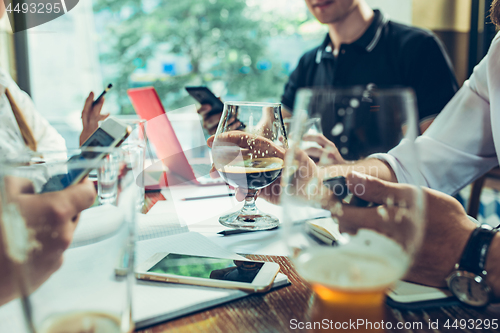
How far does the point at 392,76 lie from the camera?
5.47 feet

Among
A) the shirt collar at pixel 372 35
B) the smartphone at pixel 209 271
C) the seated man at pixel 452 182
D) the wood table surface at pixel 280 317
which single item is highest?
the shirt collar at pixel 372 35

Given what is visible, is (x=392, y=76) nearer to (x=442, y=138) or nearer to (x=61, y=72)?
(x=442, y=138)

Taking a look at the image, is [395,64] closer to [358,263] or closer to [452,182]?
[452,182]

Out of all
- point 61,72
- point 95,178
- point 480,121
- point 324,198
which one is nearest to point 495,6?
point 480,121

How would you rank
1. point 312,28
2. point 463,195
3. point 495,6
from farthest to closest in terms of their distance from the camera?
point 312,28 < point 463,195 < point 495,6

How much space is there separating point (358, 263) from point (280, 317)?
0.45 ft

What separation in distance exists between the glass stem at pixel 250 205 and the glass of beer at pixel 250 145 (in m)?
0.03

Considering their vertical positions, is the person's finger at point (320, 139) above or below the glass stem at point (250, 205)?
above

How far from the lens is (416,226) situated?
0.27 m

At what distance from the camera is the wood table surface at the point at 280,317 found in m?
0.35

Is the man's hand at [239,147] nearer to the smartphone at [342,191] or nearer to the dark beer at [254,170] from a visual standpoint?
the dark beer at [254,170]

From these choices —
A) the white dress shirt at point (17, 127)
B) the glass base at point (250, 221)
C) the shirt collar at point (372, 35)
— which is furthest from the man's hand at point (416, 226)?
the shirt collar at point (372, 35)

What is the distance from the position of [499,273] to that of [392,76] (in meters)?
1.40

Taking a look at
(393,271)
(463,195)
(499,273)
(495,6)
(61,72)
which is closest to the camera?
(393,271)
